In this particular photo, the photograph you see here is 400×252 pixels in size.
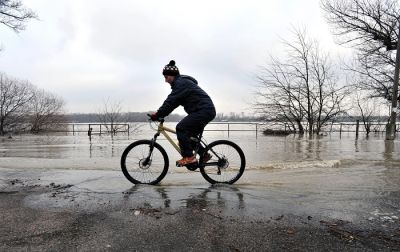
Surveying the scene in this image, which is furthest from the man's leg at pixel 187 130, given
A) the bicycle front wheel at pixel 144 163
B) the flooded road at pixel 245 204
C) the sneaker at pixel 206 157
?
the flooded road at pixel 245 204

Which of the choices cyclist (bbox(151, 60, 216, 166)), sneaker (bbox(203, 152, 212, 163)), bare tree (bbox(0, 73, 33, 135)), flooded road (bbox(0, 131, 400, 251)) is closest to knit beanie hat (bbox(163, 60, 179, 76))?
cyclist (bbox(151, 60, 216, 166))

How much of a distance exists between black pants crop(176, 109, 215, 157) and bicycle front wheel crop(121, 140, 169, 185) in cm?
43

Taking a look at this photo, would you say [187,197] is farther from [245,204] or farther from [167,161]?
[167,161]

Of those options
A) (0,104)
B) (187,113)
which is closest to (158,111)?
(187,113)

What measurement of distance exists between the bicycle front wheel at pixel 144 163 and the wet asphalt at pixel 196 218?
54 centimetres

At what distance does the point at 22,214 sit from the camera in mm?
4465

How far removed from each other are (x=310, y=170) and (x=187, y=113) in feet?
9.60

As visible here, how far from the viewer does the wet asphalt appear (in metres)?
3.64

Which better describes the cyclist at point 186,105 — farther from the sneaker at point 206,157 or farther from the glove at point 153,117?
the sneaker at point 206,157

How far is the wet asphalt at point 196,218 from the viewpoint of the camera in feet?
11.9

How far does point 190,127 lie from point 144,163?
968mm

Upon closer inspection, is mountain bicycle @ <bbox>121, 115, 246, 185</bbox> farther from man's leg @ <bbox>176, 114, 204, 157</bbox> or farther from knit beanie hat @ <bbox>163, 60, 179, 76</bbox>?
knit beanie hat @ <bbox>163, 60, 179, 76</bbox>

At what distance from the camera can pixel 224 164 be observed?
21.1ft

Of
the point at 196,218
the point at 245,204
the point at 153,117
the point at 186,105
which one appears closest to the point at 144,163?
the point at 153,117
